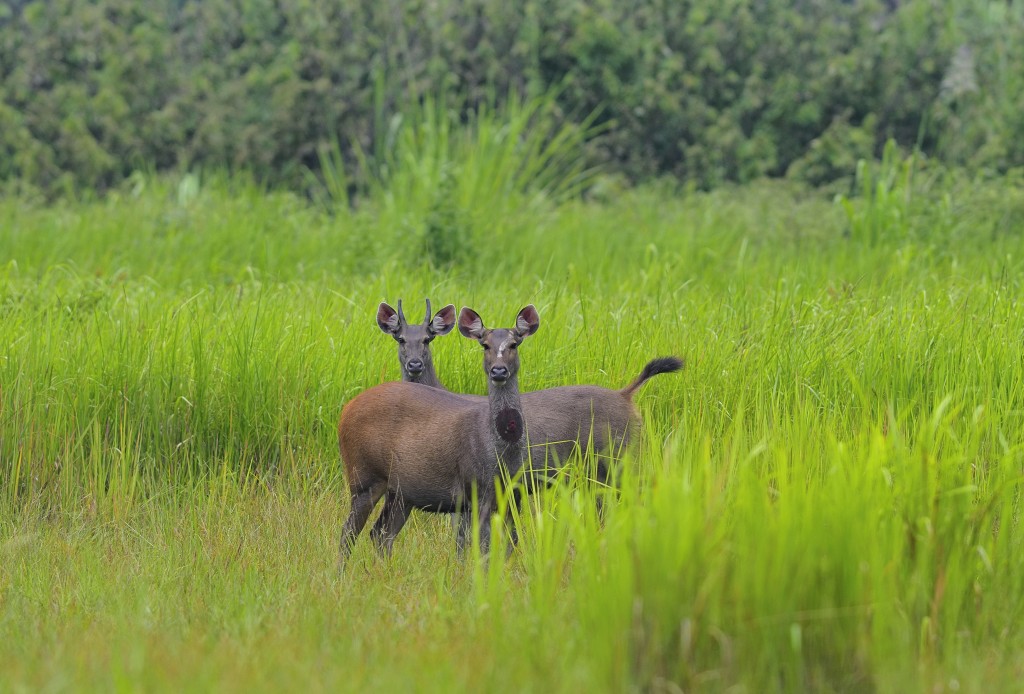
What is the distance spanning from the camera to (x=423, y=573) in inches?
209

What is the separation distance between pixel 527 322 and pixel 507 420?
55 centimetres

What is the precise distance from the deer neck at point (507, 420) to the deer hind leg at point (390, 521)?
1.70ft

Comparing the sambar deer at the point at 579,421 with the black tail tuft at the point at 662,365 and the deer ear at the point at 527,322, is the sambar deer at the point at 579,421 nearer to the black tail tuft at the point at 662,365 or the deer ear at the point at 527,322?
the black tail tuft at the point at 662,365

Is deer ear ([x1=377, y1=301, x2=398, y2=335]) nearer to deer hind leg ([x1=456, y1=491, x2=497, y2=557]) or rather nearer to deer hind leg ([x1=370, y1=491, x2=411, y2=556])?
deer hind leg ([x1=370, y1=491, x2=411, y2=556])

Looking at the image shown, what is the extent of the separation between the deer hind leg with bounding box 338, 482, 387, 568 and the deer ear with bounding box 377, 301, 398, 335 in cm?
92

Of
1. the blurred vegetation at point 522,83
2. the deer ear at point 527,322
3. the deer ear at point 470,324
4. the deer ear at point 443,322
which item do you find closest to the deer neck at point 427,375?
the deer ear at point 443,322

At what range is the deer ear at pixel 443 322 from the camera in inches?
258

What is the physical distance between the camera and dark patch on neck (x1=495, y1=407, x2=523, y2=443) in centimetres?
550

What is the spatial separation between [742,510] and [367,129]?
38.3 ft

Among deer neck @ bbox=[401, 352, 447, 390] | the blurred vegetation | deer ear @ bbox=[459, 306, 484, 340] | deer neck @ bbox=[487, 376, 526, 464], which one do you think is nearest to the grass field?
deer neck @ bbox=[487, 376, 526, 464]

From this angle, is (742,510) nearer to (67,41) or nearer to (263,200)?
(263,200)

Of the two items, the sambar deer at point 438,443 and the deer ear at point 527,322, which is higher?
the deer ear at point 527,322

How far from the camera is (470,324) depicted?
19.1ft

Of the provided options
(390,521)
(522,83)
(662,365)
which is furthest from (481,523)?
(522,83)
